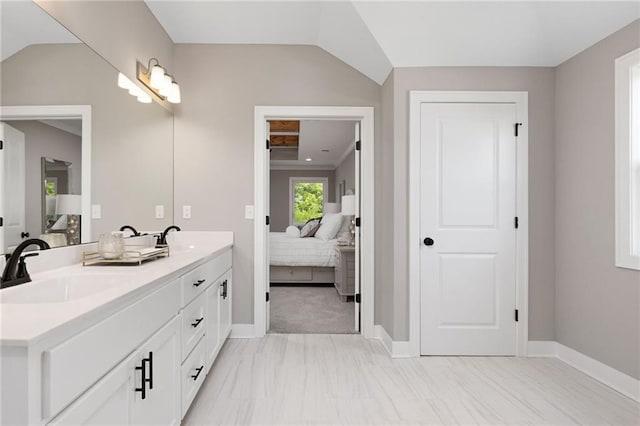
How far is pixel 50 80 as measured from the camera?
5.39 feet

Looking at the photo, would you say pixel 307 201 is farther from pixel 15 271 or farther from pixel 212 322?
pixel 15 271

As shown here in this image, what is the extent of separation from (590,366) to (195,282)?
2738mm

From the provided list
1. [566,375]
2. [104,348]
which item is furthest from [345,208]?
[104,348]

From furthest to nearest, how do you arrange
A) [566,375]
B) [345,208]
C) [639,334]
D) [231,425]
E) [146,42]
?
[345,208] < [146,42] < [566,375] < [639,334] < [231,425]

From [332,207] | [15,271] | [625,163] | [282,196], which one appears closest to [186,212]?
[15,271]

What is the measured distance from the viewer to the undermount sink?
1.26m

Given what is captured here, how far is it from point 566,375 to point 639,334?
58 cm

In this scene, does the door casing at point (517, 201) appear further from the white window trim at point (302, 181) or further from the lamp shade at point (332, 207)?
the white window trim at point (302, 181)

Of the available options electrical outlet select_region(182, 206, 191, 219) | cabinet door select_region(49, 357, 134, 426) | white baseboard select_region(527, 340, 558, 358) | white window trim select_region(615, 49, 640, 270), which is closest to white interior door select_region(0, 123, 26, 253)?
cabinet door select_region(49, 357, 134, 426)

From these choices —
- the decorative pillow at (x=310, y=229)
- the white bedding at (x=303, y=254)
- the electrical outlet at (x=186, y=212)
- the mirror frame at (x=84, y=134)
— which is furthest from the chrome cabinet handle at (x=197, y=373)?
the decorative pillow at (x=310, y=229)

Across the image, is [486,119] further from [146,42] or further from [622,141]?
[146,42]

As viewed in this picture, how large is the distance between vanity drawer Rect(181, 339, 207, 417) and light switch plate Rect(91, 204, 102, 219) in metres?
0.94

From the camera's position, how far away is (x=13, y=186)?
4.61 feet

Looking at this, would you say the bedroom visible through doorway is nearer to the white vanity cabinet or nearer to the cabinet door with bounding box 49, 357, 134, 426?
the white vanity cabinet
